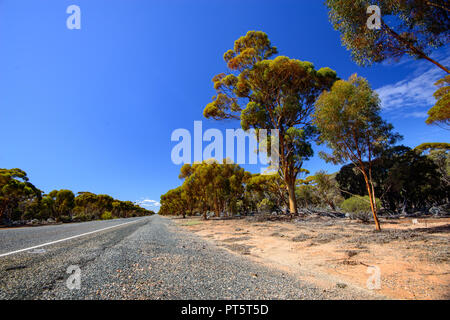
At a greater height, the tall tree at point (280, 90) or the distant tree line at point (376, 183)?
the tall tree at point (280, 90)

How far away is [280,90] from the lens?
2067 centimetres

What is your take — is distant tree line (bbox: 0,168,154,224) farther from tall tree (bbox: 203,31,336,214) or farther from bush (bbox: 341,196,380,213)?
bush (bbox: 341,196,380,213)

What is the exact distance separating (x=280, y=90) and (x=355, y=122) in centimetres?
1255

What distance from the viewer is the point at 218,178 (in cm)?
2833

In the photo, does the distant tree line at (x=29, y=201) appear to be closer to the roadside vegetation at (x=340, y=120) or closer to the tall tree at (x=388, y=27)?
the roadside vegetation at (x=340, y=120)

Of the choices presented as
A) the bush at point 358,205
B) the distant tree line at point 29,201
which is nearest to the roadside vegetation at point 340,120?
the bush at point 358,205

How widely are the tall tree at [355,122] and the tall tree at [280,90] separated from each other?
25.9 ft

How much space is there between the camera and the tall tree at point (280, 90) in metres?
19.0

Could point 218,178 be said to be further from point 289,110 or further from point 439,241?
point 439,241

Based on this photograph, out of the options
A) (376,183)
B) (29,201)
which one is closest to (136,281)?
(376,183)

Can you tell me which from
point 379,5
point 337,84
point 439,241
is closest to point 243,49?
point 337,84

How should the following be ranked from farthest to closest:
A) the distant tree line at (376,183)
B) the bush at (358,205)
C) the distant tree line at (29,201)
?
the distant tree line at (29,201) → the distant tree line at (376,183) → the bush at (358,205)
